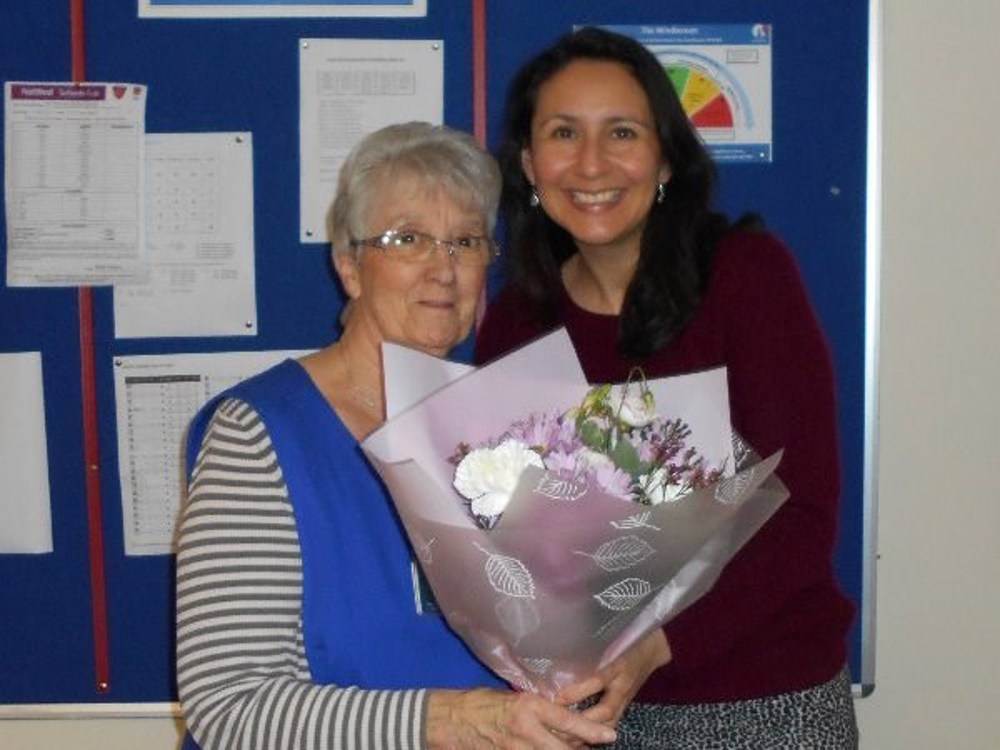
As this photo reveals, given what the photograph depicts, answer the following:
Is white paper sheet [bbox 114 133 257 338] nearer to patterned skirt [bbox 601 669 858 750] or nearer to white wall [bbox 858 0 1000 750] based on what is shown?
patterned skirt [bbox 601 669 858 750]

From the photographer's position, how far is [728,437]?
129 centimetres

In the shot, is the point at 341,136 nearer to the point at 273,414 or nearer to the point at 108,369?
the point at 108,369

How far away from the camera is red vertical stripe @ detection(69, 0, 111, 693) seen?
223 cm

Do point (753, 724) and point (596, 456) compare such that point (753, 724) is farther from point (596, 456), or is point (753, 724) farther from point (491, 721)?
point (596, 456)

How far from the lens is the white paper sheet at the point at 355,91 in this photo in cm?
223

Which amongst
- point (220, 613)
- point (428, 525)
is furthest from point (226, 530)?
point (428, 525)

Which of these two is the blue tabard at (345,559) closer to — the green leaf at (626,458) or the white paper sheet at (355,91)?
the green leaf at (626,458)

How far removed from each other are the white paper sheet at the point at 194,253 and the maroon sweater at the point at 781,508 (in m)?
0.93

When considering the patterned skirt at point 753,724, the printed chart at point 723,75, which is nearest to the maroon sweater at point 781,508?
the patterned skirt at point 753,724

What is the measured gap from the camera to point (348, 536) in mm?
1299

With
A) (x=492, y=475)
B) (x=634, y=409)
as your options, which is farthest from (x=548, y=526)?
(x=634, y=409)

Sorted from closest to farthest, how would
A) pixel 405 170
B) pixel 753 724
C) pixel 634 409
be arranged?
1. pixel 634 409
2. pixel 405 170
3. pixel 753 724

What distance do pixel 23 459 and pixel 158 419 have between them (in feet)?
0.91

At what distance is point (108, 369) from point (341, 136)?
648 millimetres
